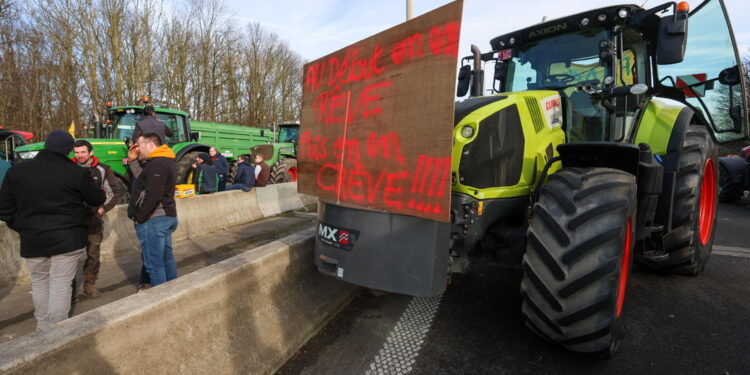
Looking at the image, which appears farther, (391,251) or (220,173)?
(220,173)

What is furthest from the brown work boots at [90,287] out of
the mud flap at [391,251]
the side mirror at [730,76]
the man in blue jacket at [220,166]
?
the side mirror at [730,76]

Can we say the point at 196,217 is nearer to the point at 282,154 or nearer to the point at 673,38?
the point at 282,154

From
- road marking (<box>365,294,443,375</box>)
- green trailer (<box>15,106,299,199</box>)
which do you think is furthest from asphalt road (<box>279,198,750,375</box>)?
green trailer (<box>15,106,299,199</box>)

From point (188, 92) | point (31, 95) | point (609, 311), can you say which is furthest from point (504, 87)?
point (188, 92)

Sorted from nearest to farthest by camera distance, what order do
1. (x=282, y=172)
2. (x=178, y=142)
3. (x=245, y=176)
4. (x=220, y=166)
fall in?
(x=245, y=176) → (x=220, y=166) → (x=178, y=142) → (x=282, y=172)

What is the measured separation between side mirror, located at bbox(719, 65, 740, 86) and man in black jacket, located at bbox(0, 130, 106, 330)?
6.06 m

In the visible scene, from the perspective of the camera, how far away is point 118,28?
19.1 metres

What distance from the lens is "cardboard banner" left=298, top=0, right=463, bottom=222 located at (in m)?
2.11

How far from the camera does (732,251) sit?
5531mm

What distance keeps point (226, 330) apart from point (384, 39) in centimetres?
214

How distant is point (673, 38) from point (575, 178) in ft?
5.69

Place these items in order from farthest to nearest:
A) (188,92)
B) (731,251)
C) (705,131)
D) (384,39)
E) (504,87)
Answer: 1. (188,92)
2. (731,251)
3. (504,87)
4. (705,131)
5. (384,39)

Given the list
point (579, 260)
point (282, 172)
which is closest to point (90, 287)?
point (579, 260)

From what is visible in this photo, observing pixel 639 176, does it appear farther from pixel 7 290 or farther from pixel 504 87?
pixel 7 290
